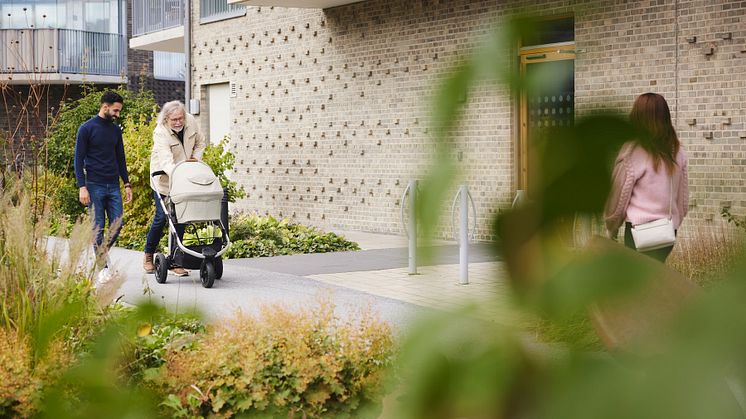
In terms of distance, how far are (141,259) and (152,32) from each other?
1294cm

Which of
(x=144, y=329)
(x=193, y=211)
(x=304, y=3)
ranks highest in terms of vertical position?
(x=304, y=3)

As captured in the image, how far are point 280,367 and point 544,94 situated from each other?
13.0 feet

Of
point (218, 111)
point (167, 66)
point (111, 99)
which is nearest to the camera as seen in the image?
point (111, 99)

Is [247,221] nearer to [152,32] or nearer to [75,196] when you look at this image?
[75,196]

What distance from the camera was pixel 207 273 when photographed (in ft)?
28.2

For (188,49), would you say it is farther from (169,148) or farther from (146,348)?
(146,348)

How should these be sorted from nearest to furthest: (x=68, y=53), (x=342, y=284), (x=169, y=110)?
(x=169, y=110) < (x=342, y=284) < (x=68, y=53)

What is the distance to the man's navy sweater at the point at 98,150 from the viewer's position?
8.73 meters

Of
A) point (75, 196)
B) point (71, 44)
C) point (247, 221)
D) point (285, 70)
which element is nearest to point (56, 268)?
point (247, 221)

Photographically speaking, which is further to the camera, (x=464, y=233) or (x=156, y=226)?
(x=156, y=226)

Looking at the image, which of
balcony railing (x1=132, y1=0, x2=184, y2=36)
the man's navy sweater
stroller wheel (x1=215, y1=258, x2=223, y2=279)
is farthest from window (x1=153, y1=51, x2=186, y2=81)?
stroller wheel (x1=215, y1=258, x2=223, y2=279)

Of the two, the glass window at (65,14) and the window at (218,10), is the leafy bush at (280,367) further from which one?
the glass window at (65,14)

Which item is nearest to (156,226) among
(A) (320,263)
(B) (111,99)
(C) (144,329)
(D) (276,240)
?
(B) (111,99)

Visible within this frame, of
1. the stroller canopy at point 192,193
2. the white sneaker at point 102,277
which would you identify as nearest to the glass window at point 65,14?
the stroller canopy at point 192,193
